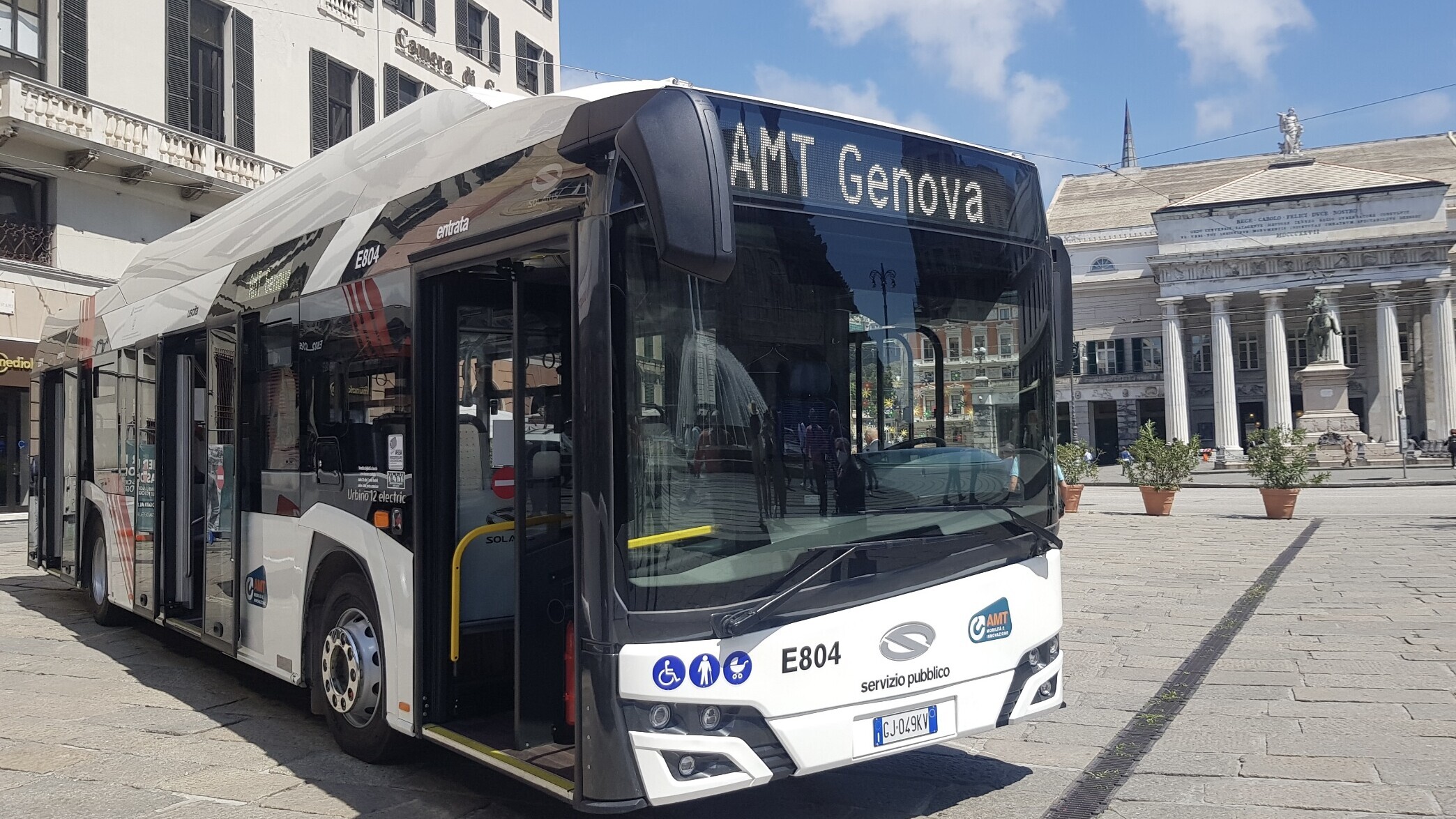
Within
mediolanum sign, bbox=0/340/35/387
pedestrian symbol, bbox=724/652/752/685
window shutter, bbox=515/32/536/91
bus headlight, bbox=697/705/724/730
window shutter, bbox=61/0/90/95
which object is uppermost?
window shutter, bbox=515/32/536/91

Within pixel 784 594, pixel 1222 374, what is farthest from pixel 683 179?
pixel 1222 374

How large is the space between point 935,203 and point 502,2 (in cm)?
3137

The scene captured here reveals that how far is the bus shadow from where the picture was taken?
4715 mm

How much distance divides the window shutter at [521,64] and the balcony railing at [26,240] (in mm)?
15017

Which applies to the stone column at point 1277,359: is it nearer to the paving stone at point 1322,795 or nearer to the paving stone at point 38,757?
the paving stone at point 1322,795

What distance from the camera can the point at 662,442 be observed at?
12.1ft

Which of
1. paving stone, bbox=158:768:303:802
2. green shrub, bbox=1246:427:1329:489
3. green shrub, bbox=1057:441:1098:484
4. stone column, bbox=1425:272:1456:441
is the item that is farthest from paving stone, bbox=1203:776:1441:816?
stone column, bbox=1425:272:1456:441

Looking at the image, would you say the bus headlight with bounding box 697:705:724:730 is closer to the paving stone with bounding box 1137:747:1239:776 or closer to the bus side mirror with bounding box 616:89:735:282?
the bus side mirror with bounding box 616:89:735:282

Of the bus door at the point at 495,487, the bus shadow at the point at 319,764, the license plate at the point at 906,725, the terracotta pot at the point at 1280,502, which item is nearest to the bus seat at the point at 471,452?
the bus door at the point at 495,487

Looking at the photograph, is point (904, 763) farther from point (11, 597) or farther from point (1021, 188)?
point (11, 597)

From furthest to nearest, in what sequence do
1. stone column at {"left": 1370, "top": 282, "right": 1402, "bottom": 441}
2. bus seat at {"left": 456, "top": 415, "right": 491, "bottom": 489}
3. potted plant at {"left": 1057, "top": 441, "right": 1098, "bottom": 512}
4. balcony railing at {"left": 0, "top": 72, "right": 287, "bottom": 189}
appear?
1. stone column at {"left": 1370, "top": 282, "right": 1402, "bottom": 441}
2. potted plant at {"left": 1057, "top": 441, "right": 1098, "bottom": 512}
3. balcony railing at {"left": 0, "top": 72, "right": 287, "bottom": 189}
4. bus seat at {"left": 456, "top": 415, "right": 491, "bottom": 489}

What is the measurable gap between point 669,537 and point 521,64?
3268 centimetres

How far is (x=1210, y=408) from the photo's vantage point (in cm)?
6806

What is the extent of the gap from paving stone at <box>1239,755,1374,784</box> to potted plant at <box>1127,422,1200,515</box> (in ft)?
54.8
